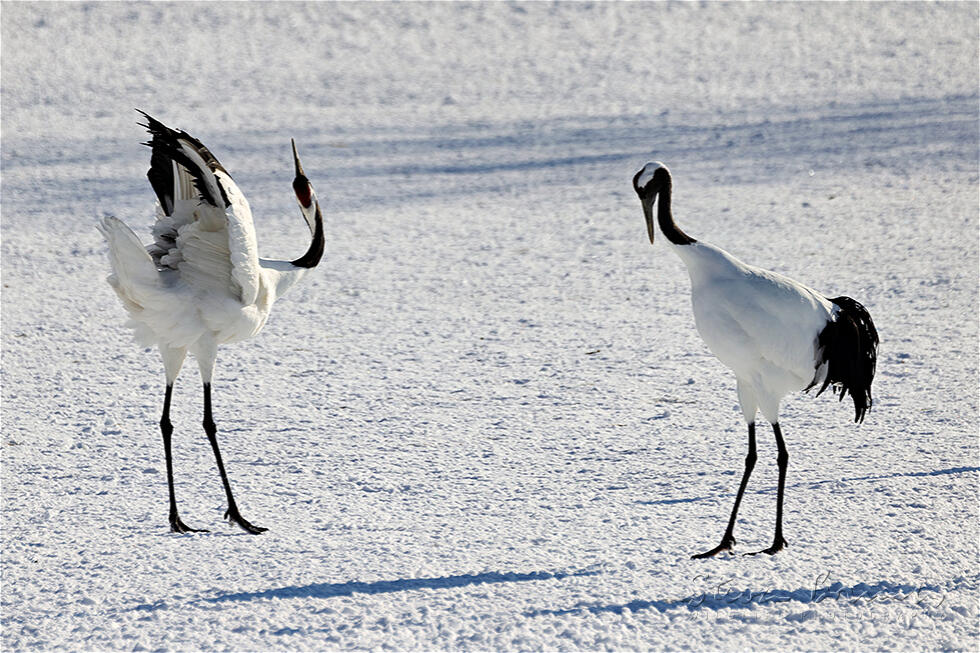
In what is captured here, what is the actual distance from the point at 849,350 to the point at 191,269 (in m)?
2.27

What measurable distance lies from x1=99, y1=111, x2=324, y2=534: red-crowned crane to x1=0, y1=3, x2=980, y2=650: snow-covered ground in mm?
→ 578

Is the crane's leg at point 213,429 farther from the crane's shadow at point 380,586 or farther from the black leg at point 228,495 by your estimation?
the crane's shadow at point 380,586

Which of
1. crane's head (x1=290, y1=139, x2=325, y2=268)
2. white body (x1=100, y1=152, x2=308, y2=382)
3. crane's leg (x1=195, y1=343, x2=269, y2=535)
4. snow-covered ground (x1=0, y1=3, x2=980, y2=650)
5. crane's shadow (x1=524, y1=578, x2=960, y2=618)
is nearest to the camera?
crane's shadow (x1=524, y1=578, x2=960, y2=618)

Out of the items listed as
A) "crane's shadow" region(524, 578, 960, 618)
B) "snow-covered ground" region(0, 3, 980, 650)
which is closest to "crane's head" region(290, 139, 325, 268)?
"snow-covered ground" region(0, 3, 980, 650)

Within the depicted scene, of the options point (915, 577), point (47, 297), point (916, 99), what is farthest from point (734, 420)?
point (916, 99)

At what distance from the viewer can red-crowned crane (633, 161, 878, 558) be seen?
3.87 m

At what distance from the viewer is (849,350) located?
3.98 m

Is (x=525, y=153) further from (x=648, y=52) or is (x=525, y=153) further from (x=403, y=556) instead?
(x=403, y=556)

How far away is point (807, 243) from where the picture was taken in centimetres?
760

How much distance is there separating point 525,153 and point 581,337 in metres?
3.67

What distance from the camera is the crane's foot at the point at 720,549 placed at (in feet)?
12.8

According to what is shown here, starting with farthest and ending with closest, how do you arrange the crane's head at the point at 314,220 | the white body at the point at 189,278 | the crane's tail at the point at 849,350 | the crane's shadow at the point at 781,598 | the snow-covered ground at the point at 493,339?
the crane's head at the point at 314,220 → the white body at the point at 189,278 → the crane's tail at the point at 849,350 → the snow-covered ground at the point at 493,339 → the crane's shadow at the point at 781,598

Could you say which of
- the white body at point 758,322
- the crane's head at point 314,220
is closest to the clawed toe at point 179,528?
the crane's head at point 314,220

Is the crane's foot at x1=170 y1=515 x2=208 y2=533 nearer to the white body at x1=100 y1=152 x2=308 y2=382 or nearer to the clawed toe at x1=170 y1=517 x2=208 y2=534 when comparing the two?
the clawed toe at x1=170 y1=517 x2=208 y2=534
